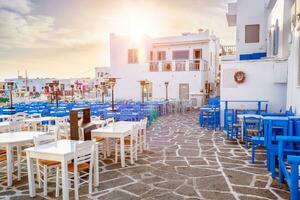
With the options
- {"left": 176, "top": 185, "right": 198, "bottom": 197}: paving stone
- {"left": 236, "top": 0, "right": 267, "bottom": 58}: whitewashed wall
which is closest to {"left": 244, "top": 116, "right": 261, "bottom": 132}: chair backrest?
{"left": 176, "top": 185, "right": 198, "bottom": 197}: paving stone

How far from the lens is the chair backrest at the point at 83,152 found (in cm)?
423

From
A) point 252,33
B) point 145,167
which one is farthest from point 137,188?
point 252,33

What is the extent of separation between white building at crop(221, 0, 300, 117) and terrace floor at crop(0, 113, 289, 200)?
2.77 metres

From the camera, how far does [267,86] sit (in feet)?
35.8

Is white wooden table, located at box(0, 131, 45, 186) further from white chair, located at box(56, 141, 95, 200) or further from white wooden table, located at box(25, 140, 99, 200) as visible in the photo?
white chair, located at box(56, 141, 95, 200)

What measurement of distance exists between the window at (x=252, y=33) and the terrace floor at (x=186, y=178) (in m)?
9.67

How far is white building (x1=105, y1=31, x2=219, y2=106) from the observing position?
21688 mm

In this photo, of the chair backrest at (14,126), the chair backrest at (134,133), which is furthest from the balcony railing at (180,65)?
the chair backrest at (14,126)

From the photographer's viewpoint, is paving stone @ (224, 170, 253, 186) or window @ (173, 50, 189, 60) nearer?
paving stone @ (224, 170, 253, 186)

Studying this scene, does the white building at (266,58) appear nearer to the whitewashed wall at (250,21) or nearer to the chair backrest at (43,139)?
the whitewashed wall at (250,21)

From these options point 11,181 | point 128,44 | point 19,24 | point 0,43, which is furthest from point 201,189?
point 128,44

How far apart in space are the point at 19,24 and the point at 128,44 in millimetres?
11741

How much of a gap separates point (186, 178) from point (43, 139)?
3.10 m

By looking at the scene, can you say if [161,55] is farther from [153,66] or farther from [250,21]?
[250,21]
